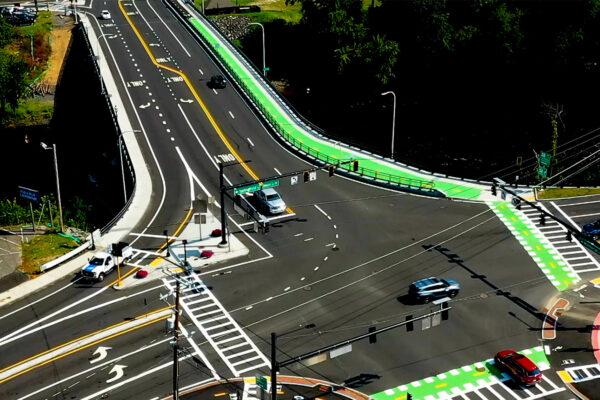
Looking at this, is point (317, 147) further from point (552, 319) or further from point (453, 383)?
point (453, 383)

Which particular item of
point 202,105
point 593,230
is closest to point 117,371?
point 593,230

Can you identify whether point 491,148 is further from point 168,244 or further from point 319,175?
point 168,244

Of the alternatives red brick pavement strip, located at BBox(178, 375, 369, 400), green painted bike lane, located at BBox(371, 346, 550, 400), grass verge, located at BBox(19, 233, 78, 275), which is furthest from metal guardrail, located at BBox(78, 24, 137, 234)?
green painted bike lane, located at BBox(371, 346, 550, 400)

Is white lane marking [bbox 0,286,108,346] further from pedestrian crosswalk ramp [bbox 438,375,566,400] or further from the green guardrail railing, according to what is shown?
the green guardrail railing

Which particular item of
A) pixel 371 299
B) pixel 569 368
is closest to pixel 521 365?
pixel 569 368

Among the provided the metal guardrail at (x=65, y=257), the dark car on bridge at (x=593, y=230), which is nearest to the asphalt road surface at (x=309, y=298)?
the metal guardrail at (x=65, y=257)
